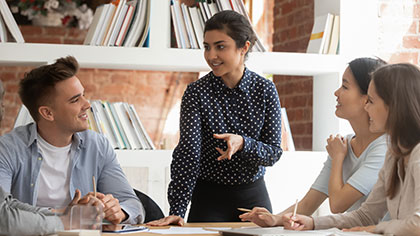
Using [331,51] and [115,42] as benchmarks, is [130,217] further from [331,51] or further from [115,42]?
[331,51]

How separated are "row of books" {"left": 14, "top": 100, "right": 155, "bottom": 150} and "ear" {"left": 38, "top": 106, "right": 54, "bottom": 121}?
0.76 meters

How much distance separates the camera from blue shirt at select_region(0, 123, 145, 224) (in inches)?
82.8

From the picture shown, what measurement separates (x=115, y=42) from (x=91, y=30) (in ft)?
0.47

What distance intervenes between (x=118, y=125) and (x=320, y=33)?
3.88 feet

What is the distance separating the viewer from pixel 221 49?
236cm

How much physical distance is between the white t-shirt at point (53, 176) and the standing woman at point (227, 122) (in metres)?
0.40

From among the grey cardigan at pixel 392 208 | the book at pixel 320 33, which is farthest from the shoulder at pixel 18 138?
the book at pixel 320 33

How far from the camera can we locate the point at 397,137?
68.5 inches

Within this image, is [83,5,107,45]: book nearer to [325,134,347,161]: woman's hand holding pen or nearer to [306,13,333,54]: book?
[306,13,333,54]: book

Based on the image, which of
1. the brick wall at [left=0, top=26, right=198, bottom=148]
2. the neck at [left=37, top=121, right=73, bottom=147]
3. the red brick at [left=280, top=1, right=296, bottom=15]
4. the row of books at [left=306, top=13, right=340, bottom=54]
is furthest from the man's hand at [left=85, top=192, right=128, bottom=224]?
the brick wall at [left=0, top=26, right=198, bottom=148]

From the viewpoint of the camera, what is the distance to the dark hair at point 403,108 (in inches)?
68.0

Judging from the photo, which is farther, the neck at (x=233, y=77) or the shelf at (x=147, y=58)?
the shelf at (x=147, y=58)

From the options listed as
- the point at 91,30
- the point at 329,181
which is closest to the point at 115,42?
the point at 91,30

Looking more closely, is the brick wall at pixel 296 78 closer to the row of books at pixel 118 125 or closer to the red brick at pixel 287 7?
the red brick at pixel 287 7
